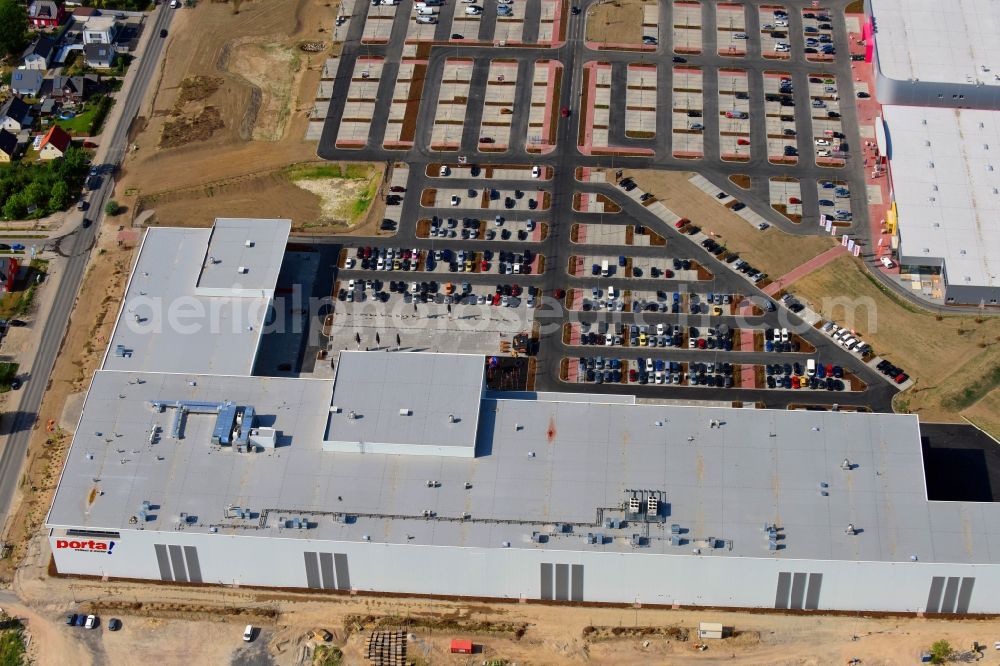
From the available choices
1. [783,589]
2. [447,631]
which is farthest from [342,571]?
[783,589]

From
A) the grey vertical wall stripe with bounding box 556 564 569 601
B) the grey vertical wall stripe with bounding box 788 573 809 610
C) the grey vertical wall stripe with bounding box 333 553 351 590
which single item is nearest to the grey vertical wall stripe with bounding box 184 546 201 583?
the grey vertical wall stripe with bounding box 333 553 351 590

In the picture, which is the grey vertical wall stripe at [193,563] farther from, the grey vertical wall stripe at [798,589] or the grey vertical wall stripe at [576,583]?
the grey vertical wall stripe at [798,589]

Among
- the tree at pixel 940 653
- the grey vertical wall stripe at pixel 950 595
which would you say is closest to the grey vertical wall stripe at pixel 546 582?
the tree at pixel 940 653

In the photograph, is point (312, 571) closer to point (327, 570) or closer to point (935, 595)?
point (327, 570)

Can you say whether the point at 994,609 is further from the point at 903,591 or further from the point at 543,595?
the point at 543,595

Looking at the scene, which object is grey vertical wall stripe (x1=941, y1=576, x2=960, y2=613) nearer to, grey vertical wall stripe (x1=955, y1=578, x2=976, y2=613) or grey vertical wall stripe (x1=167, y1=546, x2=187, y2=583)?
grey vertical wall stripe (x1=955, y1=578, x2=976, y2=613)
